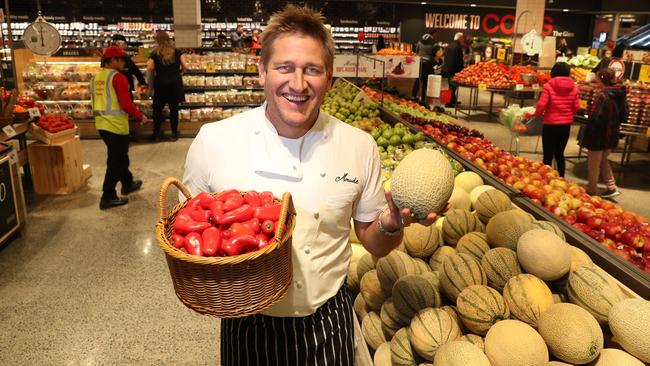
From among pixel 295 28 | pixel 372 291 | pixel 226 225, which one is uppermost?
pixel 295 28

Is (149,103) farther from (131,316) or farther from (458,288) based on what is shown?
(458,288)

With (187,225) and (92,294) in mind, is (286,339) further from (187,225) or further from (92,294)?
(92,294)

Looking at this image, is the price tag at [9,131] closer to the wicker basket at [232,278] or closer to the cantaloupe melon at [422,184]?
the wicker basket at [232,278]

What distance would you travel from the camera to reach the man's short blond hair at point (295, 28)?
4.60 ft

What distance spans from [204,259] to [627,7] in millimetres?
22067

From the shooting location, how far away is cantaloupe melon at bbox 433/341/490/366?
1646 millimetres

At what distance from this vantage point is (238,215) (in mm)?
1309

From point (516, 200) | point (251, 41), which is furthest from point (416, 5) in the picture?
point (516, 200)

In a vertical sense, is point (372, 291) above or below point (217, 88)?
below

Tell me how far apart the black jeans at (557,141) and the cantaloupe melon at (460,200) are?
3.94 metres

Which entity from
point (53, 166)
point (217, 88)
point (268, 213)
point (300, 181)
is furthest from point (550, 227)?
point (217, 88)

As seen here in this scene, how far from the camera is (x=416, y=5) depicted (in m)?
18.6

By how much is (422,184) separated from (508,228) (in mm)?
850

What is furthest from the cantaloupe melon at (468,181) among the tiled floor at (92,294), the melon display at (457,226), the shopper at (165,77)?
the shopper at (165,77)
